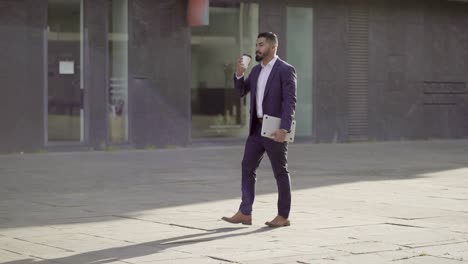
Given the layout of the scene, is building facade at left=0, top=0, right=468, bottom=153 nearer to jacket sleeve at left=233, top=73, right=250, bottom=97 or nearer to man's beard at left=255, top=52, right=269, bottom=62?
jacket sleeve at left=233, top=73, right=250, bottom=97

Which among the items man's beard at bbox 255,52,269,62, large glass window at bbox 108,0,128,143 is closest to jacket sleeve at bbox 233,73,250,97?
man's beard at bbox 255,52,269,62

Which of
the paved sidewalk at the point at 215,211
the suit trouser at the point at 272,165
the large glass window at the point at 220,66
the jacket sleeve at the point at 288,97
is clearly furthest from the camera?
the large glass window at the point at 220,66

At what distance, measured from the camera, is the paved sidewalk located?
8273 mm

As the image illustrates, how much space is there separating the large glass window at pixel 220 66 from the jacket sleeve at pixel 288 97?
40.5ft

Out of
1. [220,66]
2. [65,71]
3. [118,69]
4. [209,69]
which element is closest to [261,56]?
[65,71]

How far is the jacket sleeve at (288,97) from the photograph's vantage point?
9.86 metres

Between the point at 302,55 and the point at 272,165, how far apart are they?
14.2 metres

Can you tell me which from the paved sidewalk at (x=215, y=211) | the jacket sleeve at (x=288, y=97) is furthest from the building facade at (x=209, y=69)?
the jacket sleeve at (x=288, y=97)

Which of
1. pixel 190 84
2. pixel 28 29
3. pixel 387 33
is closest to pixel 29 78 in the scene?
pixel 28 29

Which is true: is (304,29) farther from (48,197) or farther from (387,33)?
(48,197)

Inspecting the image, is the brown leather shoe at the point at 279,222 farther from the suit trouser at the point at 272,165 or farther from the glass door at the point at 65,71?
the glass door at the point at 65,71

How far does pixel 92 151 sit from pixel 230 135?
3.55 metres

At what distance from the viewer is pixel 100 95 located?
68.3 feet

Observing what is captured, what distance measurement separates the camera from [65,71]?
2041cm
